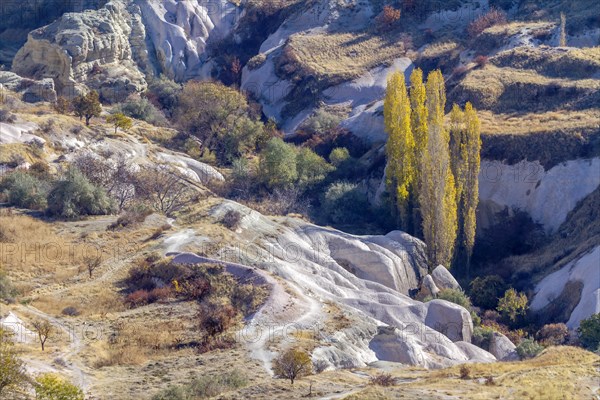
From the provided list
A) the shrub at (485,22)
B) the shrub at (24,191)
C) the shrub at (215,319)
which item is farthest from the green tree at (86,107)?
the shrub at (485,22)

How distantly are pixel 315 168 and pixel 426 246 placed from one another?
12.3 metres

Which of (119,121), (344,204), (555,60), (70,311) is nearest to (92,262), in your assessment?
(70,311)

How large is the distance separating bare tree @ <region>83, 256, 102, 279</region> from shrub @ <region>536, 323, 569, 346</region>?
18462 millimetres

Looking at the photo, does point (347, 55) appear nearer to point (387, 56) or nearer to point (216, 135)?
point (387, 56)

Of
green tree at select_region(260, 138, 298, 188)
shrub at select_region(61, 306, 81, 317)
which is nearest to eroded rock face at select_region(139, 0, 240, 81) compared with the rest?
green tree at select_region(260, 138, 298, 188)

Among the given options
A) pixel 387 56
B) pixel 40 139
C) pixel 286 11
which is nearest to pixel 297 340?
pixel 40 139

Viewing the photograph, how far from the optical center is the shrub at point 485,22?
77.9 m

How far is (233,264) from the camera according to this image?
41.9 m

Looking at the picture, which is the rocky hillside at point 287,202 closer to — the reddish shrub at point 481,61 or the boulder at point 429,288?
the boulder at point 429,288

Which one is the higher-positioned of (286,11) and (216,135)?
(286,11)

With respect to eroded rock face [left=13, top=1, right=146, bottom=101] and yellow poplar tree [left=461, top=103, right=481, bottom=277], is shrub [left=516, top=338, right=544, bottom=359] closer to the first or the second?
yellow poplar tree [left=461, top=103, right=481, bottom=277]

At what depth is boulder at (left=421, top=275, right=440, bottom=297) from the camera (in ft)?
159

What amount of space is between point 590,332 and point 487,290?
32.2 ft

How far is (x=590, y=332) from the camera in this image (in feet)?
133
